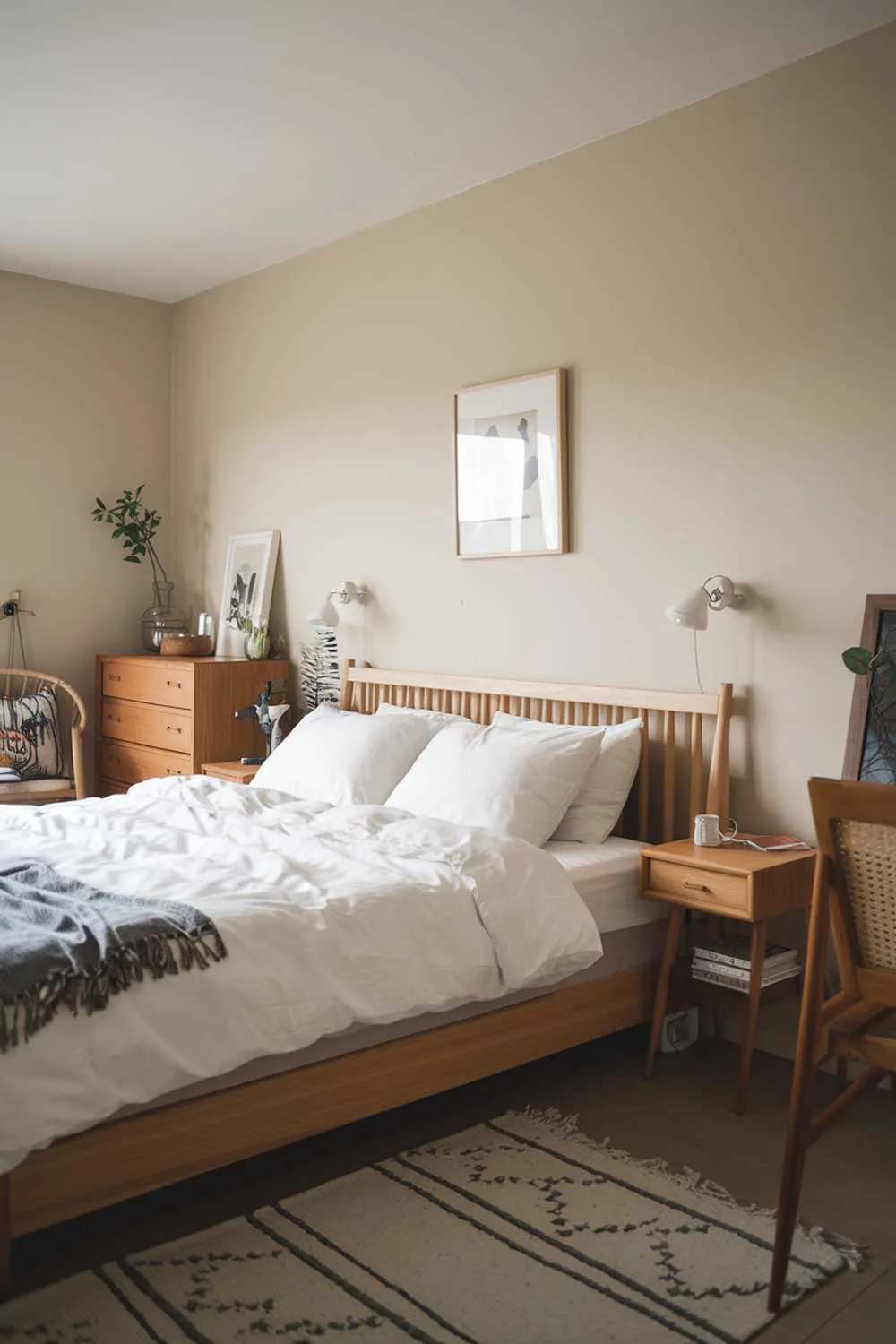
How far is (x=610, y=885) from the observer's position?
3.15m

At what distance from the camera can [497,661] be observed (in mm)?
4152

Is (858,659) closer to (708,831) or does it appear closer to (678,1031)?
(708,831)

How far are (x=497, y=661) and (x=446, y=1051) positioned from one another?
→ 1710 millimetres

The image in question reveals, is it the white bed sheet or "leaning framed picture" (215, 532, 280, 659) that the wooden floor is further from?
"leaning framed picture" (215, 532, 280, 659)

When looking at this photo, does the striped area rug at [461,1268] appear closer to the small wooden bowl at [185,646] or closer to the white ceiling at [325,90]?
the white ceiling at [325,90]

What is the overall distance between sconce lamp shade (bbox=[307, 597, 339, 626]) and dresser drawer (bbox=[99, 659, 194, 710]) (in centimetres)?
60

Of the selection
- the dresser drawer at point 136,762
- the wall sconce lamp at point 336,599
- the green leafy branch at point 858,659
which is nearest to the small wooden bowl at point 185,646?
the dresser drawer at point 136,762

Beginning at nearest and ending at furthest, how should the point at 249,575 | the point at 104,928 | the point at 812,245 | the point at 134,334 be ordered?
1. the point at 104,928
2. the point at 812,245
3. the point at 249,575
4. the point at 134,334

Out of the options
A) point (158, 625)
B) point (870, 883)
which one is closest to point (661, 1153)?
point (870, 883)

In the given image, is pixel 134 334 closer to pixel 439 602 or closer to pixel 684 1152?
pixel 439 602

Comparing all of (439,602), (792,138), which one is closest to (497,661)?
(439,602)

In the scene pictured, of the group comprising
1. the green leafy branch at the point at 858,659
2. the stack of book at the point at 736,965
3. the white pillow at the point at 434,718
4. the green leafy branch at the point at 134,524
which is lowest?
the stack of book at the point at 736,965

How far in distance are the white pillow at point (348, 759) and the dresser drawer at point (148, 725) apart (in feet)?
2.58

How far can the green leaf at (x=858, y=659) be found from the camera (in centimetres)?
291
